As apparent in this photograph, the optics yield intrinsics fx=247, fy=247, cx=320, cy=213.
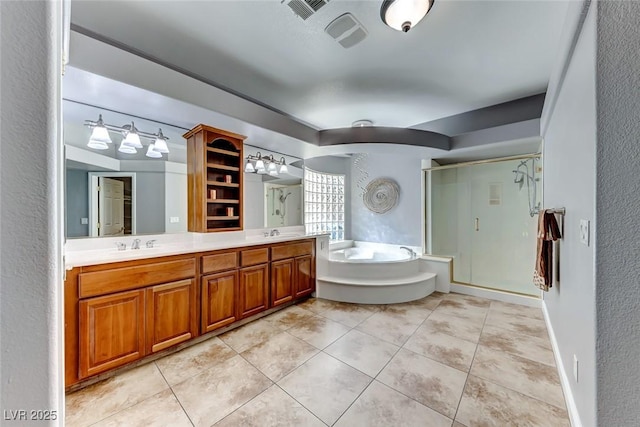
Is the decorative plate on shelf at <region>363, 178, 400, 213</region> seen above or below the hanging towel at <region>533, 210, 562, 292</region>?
above

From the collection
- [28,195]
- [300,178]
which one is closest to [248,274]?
[300,178]

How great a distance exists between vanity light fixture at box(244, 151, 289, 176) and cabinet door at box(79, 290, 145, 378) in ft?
6.36

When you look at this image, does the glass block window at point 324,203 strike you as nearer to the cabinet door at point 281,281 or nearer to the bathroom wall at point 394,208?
the bathroom wall at point 394,208

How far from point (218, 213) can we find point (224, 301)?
3.72ft

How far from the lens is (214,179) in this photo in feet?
9.95

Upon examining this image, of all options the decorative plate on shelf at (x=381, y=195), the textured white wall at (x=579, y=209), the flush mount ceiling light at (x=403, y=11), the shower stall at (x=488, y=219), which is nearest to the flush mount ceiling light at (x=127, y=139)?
the flush mount ceiling light at (x=403, y=11)

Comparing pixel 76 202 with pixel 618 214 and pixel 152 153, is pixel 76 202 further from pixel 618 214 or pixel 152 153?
pixel 618 214

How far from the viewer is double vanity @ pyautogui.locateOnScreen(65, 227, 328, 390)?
168cm

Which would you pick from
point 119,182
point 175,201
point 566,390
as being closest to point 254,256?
point 175,201

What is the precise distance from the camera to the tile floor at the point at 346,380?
1473 mm

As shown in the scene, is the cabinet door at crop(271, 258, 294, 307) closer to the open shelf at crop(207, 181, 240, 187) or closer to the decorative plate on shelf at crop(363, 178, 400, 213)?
the open shelf at crop(207, 181, 240, 187)

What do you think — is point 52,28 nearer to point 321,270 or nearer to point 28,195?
point 28,195

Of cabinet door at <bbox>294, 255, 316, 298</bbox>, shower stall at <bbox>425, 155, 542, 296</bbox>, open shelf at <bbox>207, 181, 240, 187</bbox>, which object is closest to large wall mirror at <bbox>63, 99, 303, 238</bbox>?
open shelf at <bbox>207, 181, 240, 187</bbox>

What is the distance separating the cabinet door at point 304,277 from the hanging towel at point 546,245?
7.97ft
